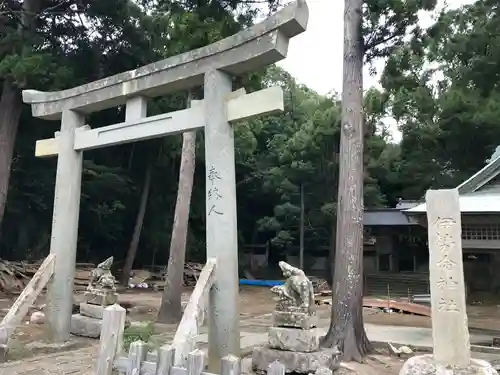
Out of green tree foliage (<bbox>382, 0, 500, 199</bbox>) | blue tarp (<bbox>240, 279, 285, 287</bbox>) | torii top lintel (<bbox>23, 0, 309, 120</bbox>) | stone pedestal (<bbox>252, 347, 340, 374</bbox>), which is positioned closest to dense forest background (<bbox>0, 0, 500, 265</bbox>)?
green tree foliage (<bbox>382, 0, 500, 199</bbox>)

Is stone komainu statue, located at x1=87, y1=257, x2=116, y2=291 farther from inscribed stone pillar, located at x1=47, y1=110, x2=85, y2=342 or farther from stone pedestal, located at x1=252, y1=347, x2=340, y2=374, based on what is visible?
stone pedestal, located at x1=252, y1=347, x2=340, y2=374

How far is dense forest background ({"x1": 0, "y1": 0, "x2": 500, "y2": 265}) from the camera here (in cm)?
1166

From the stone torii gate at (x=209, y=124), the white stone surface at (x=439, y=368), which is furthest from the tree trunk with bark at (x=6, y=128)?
the white stone surface at (x=439, y=368)

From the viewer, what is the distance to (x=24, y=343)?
834 centimetres

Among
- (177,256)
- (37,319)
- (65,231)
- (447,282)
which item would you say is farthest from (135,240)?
(447,282)

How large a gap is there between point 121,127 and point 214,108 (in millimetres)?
1924

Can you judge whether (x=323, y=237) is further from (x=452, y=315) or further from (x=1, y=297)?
(x=452, y=315)

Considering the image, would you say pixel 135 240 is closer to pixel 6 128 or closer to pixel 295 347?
pixel 6 128

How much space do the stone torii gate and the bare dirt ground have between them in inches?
21.9

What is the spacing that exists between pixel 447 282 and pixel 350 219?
3757 mm

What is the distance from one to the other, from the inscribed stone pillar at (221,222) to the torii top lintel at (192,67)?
1.04 ft

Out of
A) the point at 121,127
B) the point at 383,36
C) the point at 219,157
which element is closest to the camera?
the point at 219,157

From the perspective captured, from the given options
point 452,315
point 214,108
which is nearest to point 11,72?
point 214,108

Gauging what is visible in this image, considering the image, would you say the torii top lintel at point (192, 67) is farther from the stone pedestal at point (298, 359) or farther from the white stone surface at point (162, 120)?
the stone pedestal at point (298, 359)
